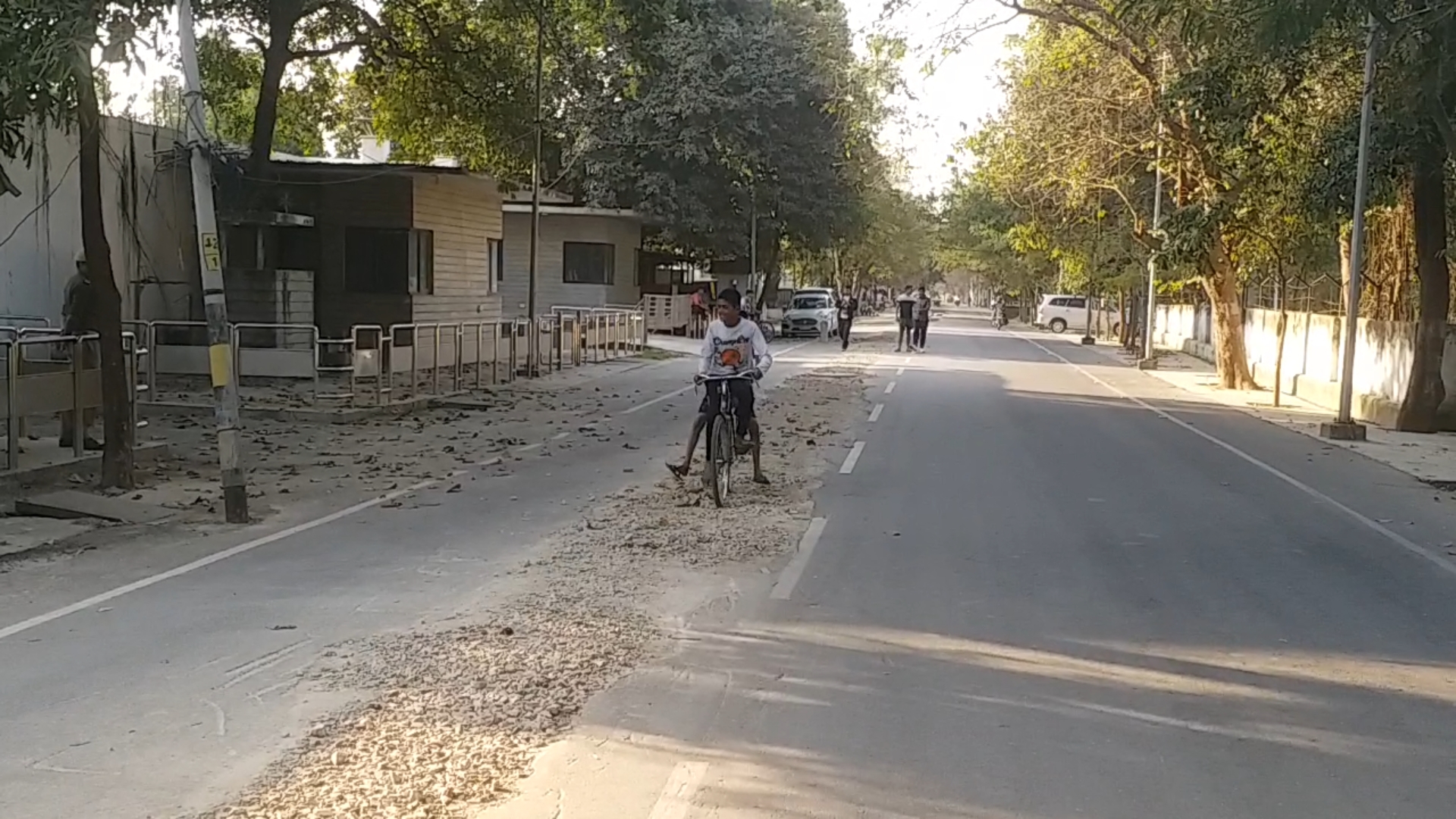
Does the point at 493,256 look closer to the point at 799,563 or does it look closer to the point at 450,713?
the point at 799,563

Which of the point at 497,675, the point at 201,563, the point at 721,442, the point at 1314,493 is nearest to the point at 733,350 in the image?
the point at 721,442

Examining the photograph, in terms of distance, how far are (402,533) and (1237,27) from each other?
9.97m

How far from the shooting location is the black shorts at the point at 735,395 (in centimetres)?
1204

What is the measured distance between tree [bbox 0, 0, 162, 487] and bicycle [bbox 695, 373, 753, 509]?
209 inches

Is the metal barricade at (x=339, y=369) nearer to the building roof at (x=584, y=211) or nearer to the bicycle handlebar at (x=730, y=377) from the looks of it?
the bicycle handlebar at (x=730, y=377)

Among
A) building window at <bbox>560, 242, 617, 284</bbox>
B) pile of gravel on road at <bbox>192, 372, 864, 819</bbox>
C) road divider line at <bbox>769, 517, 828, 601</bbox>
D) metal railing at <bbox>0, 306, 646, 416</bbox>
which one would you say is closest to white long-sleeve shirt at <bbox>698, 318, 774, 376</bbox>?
pile of gravel on road at <bbox>192, 372, 864, 819</bbox>

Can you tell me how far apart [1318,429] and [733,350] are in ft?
40.6

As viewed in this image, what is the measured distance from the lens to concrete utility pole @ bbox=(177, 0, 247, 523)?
11.0 m

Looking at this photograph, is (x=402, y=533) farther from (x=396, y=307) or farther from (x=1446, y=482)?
(x=396, y=307)

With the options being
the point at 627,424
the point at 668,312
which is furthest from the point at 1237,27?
the point at 668,312

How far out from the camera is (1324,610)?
28.0 feet

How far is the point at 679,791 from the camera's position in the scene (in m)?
5.20

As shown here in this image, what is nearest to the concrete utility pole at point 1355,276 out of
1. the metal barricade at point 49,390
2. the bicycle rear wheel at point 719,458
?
the bicycle rear wheel at point 719,458

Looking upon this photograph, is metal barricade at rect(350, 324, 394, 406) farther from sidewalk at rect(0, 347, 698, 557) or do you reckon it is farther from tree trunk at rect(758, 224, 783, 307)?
tree trunk at rect(758, 224, 783, 307)
